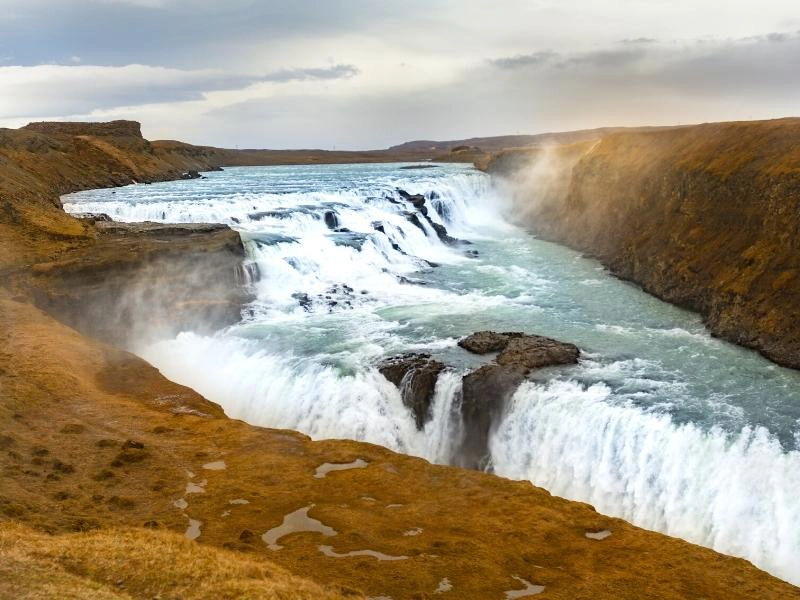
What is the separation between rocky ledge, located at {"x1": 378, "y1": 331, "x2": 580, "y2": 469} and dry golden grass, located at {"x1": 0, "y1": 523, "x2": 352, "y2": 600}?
8.90 m

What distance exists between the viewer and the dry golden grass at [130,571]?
8141 millimetres

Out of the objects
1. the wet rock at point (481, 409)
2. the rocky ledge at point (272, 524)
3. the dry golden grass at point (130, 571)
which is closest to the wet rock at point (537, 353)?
the wet rock at point (481, 409)

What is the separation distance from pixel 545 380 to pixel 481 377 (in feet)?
5.93

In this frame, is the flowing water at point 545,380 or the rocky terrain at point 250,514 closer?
the rocky terrain at point 250,514

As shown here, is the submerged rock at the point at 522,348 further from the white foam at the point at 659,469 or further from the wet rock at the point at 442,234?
the wet rock at the point at 442,234

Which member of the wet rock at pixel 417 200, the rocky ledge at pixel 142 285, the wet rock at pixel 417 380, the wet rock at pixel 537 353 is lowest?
the wet rock at pixel 417 380

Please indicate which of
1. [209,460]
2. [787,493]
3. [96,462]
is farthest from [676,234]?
[96,462]

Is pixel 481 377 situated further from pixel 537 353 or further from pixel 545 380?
pixel 537 353

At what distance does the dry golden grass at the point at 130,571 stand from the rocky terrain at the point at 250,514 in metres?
0.03

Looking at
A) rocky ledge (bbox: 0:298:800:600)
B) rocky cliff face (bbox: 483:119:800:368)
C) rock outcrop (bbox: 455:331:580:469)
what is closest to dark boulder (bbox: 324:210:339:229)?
rocky cliff face (bbox: 483:119:800:368)

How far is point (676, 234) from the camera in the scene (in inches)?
1179

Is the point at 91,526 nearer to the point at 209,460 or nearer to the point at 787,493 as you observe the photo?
the point at 209,460

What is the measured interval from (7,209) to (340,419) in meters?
19.6

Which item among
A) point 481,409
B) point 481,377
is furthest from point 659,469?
point 481,377
